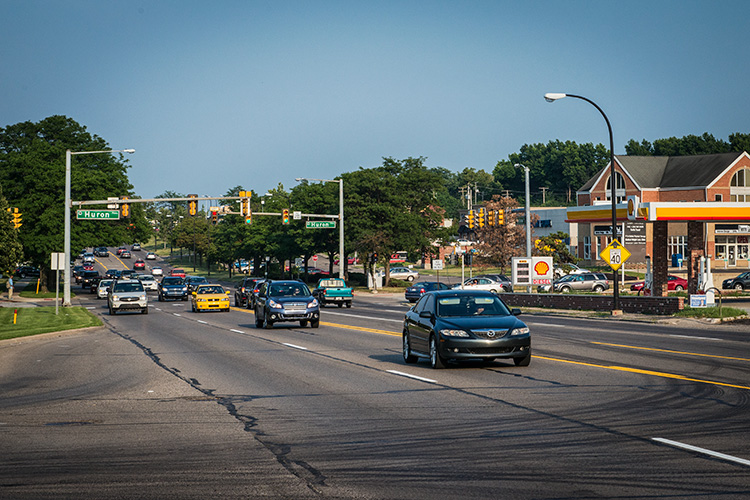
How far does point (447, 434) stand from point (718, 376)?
7090mm

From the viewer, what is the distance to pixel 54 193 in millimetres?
77875

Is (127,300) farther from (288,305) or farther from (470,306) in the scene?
(470,306)

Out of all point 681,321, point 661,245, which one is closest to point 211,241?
point 661,245

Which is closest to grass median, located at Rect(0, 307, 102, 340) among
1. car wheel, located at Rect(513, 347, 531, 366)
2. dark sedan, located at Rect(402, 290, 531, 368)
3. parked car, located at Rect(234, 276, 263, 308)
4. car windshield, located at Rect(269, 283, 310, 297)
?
car windshield, located at Rect(269, 283, 310, 297)

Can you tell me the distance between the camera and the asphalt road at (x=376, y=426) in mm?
7680

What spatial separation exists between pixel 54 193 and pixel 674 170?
67.0 metres

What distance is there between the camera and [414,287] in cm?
6150

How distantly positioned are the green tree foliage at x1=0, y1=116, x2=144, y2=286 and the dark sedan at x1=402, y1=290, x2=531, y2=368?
6344cm

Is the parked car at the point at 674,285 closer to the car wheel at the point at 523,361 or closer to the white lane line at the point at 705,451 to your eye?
the car wheel at the point at 523,361

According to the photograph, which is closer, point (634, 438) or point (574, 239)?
point (634, 438)

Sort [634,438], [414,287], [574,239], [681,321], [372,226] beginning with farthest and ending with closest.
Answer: [574,239] → [372,226] → [414,287] → [681,321] → [634,438]

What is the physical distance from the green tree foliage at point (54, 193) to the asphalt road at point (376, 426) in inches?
2306

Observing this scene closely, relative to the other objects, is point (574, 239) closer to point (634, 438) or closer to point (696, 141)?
point (696, 141)

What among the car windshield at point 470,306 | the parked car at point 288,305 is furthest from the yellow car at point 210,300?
the car windshield at point 470,306
